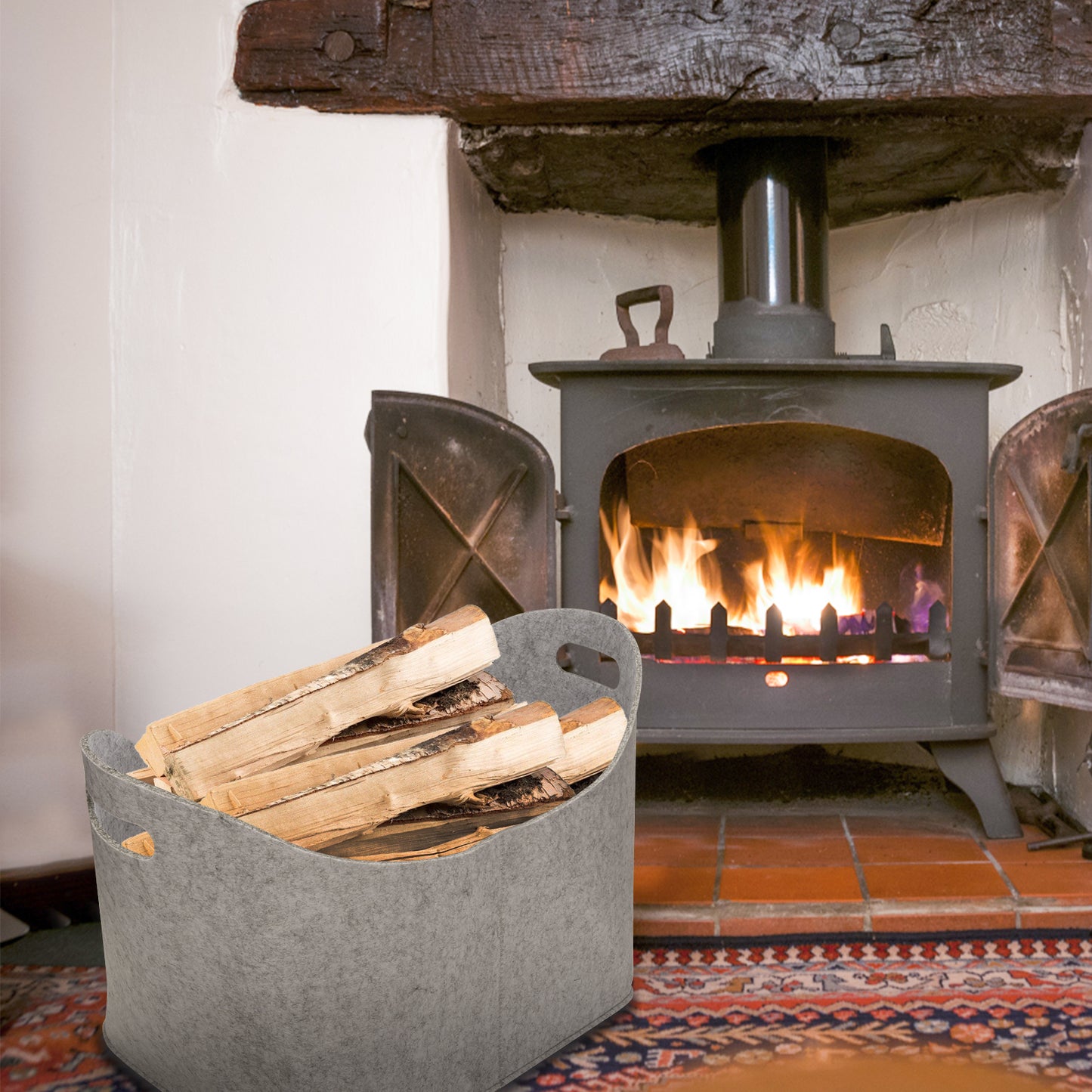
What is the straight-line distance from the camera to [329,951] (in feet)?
2.94

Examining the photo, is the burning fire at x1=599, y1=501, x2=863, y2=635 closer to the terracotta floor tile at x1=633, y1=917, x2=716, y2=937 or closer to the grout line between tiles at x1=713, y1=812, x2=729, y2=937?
the grout line between tiles at x1=713, y1=812, x2=729, y2=937

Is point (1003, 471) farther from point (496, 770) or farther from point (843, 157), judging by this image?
point (496, 770)

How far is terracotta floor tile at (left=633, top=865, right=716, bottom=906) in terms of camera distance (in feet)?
4.88

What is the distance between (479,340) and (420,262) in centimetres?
26

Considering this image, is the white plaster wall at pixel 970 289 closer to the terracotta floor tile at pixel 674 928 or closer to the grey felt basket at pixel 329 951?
the terracotta floor tile at pixel 674 928

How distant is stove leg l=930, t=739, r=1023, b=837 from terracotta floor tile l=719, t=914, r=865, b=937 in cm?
45

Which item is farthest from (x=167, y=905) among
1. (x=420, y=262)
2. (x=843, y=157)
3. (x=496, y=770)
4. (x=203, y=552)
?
(x=843, y=157)

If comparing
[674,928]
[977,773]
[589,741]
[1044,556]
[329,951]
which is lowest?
[674,928]

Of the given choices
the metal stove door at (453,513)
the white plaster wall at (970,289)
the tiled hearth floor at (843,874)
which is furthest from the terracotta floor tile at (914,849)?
the white plaster wall at (970,289)

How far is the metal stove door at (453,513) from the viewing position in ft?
5.28

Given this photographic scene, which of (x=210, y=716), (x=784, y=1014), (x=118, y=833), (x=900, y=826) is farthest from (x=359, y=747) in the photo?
(x=900, y=826)

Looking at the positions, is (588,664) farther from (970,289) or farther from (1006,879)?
(970,289)

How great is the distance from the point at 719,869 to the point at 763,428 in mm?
830

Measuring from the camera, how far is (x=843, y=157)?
1998 millimetres
